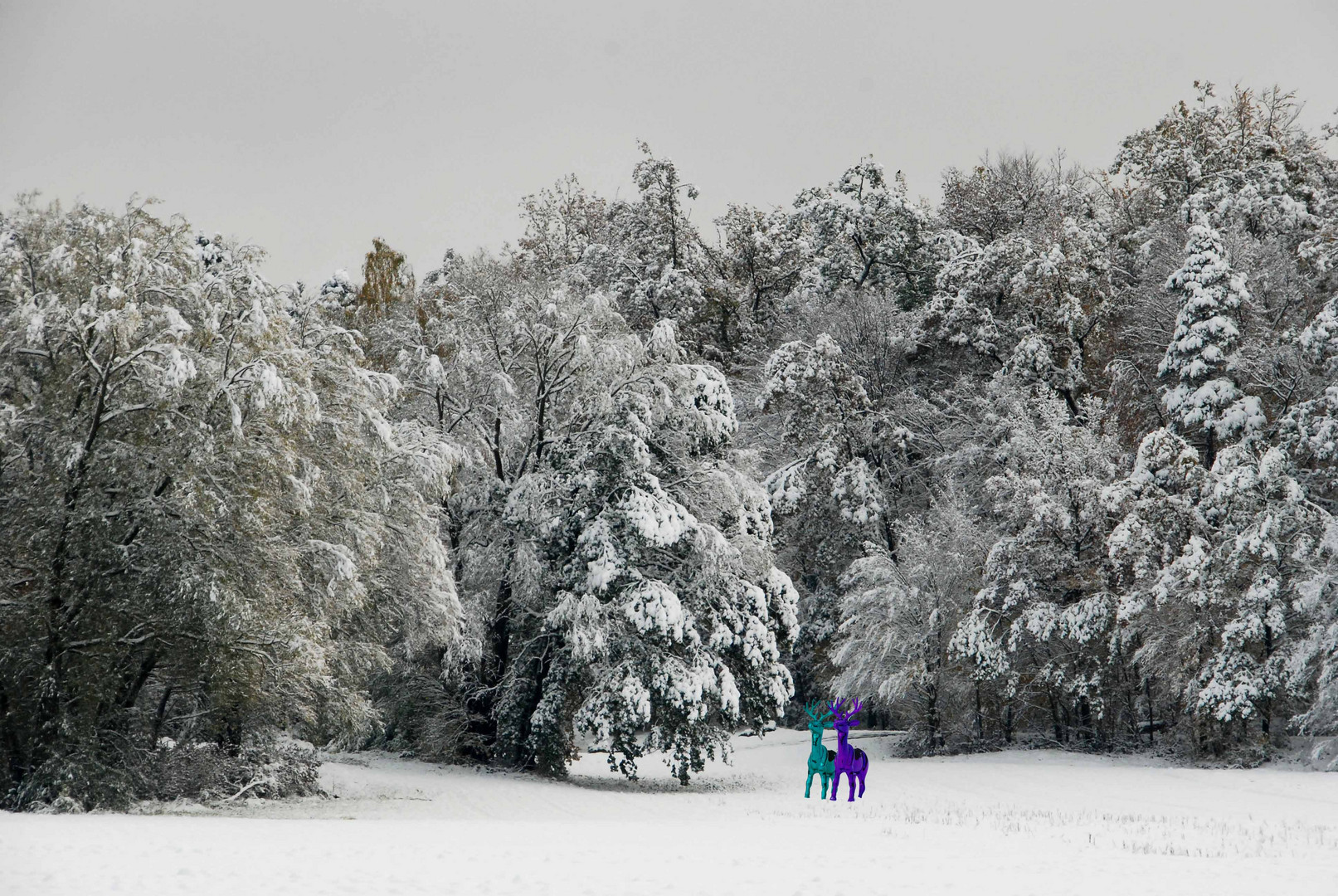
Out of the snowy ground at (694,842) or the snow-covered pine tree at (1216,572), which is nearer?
the snowy ground at (694,842)

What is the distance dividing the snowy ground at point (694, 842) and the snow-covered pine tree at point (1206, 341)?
9.67 meters

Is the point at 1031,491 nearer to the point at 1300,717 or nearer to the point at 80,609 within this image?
the point at 1300,717

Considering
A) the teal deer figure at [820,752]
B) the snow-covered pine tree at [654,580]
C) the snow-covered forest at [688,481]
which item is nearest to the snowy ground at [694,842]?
the teal deer figure at [820,752]

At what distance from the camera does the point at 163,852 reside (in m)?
9.39

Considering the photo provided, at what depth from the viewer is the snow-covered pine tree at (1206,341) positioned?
27.2 m

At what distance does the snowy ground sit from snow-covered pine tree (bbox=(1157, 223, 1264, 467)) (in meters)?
9.67

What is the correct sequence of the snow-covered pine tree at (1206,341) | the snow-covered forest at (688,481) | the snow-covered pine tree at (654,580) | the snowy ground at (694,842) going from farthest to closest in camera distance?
the snow-covered pine tree at (1206,341) < the snow-covered pine tree at (654,580) < the snow-covered forest at (688,481) < the snowy ground at (694,842)

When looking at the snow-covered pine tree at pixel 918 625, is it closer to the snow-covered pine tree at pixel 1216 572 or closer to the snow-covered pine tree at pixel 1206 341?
the snow-covered pine tree at pixel 1216 572

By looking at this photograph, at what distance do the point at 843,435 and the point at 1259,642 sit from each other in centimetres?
1295

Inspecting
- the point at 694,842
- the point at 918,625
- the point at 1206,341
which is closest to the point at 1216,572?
the point at 1206,341

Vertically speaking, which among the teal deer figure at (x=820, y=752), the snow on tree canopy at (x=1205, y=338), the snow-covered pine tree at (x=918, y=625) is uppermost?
the snow on tree canopy at (x=1205, y=338)

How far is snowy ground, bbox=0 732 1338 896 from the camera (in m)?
8.55

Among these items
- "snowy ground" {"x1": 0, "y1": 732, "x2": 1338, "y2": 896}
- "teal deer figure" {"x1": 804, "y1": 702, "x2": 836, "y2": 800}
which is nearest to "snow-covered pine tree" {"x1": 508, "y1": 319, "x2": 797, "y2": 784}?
"snowy ground" {"x1": 0, "y1": 732, "x2": 1338, "y2": 896}

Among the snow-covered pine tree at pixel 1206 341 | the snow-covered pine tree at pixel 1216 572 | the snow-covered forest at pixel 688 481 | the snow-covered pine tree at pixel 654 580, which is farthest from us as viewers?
the snow-covered pine tree at pixel 1206 341
